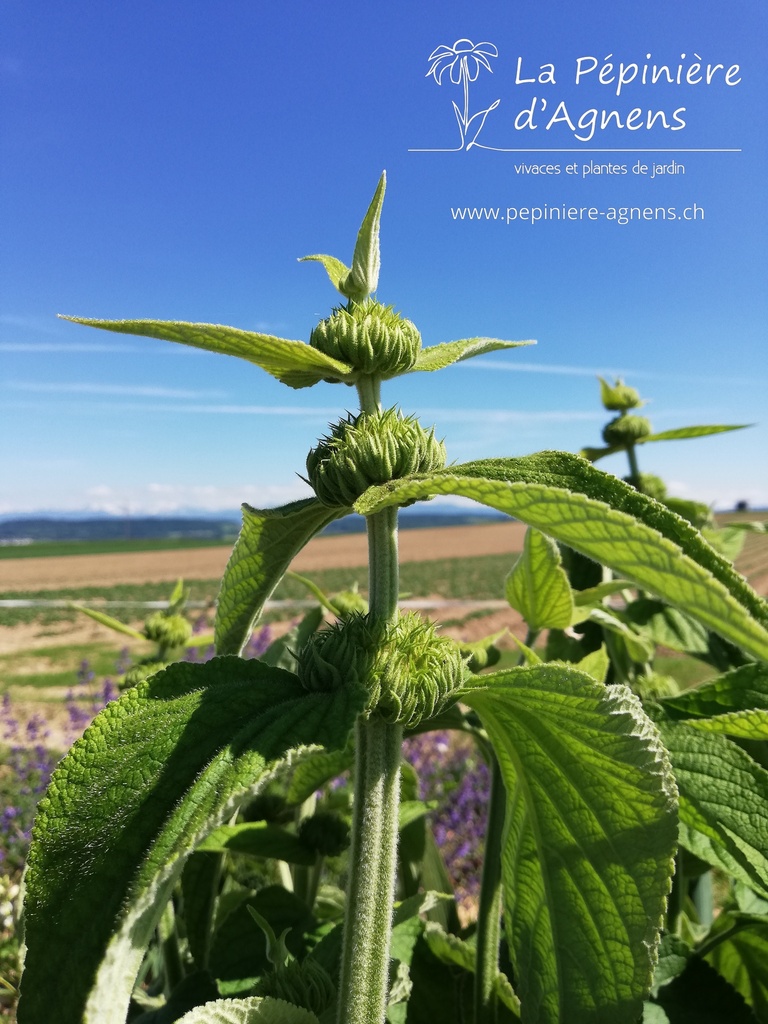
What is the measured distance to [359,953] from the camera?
81cm

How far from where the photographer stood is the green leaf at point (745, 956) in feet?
4.27

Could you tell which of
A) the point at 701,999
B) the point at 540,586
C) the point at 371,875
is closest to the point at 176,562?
the point at 540,586

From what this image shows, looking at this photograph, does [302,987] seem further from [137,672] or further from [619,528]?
[137,672]

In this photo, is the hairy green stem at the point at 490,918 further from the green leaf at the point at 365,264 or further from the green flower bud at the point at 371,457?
the green leaf at the point at 365,264

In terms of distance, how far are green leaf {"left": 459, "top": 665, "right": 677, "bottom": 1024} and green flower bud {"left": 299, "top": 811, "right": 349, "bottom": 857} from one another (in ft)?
1.96

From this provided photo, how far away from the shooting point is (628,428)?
229 cm

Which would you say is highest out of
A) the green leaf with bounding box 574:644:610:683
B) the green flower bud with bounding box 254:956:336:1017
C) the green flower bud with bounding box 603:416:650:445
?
the green flower bud with bounding box 603:416:650:445

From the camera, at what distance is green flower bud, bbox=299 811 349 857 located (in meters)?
1.48

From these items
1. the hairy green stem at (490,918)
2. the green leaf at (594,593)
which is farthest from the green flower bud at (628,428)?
the hairy green stem at (490,918)

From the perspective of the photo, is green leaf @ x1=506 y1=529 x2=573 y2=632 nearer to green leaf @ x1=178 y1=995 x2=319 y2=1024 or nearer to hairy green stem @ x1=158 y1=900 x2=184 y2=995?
green leaf @ x1=178 y1=995 x2=319 y2=1024

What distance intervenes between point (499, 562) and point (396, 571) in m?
36.7

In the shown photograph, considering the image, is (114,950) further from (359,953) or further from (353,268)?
(353,268)

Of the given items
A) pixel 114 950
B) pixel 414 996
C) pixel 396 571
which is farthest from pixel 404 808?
pixel 114 950

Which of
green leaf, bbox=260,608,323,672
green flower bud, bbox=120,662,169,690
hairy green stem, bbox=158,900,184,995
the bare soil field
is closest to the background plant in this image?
hairy green stem, bbox=158,900,184,995
